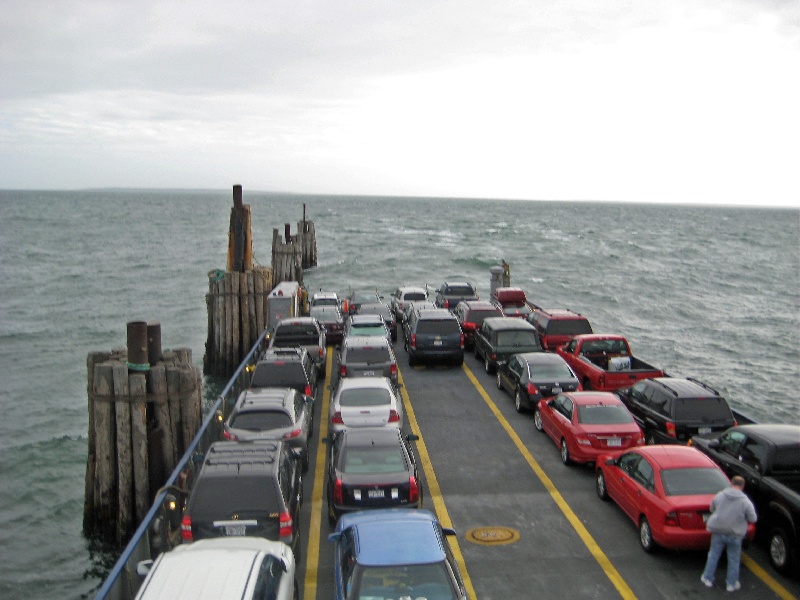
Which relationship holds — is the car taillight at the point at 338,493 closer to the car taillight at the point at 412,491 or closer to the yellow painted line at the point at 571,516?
the car taillight at the point at 412,491

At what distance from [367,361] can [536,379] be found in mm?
3952

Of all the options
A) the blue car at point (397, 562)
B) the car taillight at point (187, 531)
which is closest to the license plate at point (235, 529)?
the car taillight at point (187, 531)

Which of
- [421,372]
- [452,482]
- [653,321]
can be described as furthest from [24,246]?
[452,482]

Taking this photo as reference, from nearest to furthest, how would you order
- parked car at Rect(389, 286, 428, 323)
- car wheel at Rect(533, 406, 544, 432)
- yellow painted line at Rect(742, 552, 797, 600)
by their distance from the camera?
yellow painted line at Rect(742, 552, 797, 600), car wheel at Rect(533, 406, 544, 432), parked car at Rect(389, 286, 428, 323)

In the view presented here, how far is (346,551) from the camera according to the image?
8.32 m

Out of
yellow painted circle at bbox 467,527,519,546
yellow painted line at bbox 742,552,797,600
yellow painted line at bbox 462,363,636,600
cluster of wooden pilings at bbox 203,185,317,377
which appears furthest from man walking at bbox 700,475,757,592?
cluster of wooden pilings at bbox 203,185,317,377

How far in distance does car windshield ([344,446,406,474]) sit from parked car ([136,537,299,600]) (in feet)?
9.06

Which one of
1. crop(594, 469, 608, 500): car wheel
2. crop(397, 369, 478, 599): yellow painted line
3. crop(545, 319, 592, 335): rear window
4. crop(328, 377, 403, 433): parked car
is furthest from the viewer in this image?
crop(545, 319, 592, 335): rear window

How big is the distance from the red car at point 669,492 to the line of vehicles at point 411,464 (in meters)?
0.02

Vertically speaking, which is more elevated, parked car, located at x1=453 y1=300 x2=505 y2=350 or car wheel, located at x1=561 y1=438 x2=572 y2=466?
parked car, located at x1=453 y1=300 x2=505 y2=350

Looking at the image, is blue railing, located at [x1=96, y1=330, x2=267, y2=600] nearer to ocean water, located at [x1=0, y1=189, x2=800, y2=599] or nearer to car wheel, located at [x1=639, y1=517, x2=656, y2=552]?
ocean water, located at [x1=0, y1=189, x2=800, y2=599]

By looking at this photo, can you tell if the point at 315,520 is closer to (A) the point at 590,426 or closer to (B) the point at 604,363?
(A) the point at 590,426

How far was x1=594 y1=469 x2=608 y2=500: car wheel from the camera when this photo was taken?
1218 centimetres

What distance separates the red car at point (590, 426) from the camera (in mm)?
13320
